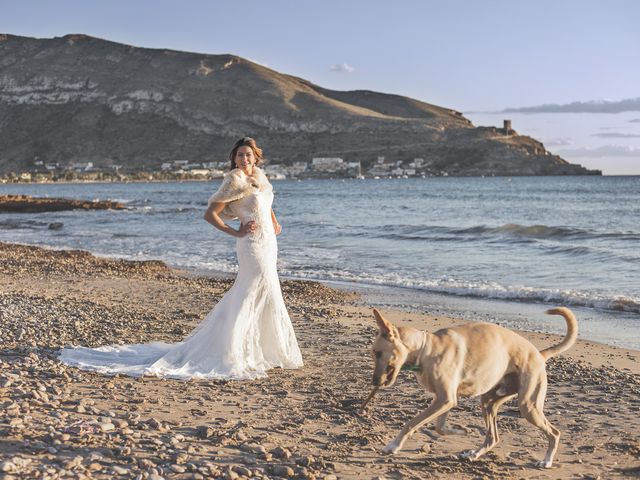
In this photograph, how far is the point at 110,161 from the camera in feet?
495

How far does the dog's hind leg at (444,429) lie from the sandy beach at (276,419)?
86 millimetres

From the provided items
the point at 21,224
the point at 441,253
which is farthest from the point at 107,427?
the point at 21,224

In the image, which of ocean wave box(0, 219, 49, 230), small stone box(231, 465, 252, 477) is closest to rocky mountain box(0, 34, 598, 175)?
ocean wave box(0, 219, 49, 230)

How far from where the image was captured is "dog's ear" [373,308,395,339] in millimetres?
4500

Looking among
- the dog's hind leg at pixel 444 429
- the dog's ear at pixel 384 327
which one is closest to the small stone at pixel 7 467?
the dog's ear at pixel 384 327

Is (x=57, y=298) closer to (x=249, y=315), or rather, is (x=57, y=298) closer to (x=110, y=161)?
(x=249, y=315)

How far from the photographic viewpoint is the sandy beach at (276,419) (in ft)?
16.1

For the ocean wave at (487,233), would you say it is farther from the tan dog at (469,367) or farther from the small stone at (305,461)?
the small stone at (305,461)

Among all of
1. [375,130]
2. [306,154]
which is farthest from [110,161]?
[375,130]

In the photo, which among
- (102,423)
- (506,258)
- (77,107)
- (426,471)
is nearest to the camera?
(426,471)

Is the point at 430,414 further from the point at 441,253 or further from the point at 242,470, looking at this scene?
the point at 441,253

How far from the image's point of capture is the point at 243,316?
8.04 metres

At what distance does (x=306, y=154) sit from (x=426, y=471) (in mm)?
147682

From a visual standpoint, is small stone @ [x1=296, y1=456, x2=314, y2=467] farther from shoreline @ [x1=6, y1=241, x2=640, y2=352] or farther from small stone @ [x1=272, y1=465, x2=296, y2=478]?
shoreline @ [x1=6, y1=241, x2=640, y2=352]
